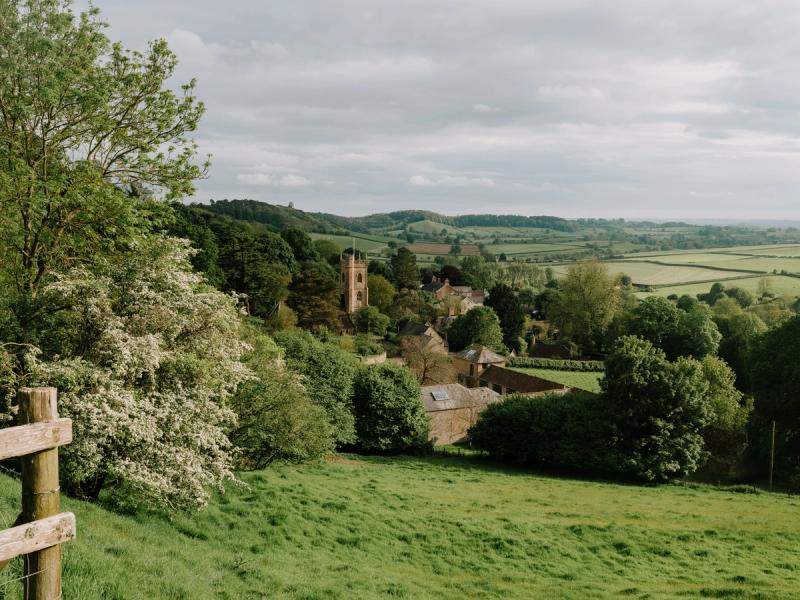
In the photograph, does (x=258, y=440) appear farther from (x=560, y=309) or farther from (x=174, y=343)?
(x=560, y=309)

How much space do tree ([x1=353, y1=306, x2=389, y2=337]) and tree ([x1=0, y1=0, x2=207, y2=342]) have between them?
51.5 meters

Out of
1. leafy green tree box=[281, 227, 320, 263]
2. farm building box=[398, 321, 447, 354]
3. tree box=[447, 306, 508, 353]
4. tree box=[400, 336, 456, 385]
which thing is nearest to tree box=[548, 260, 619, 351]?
tree box=[447, 306, 508, 353]

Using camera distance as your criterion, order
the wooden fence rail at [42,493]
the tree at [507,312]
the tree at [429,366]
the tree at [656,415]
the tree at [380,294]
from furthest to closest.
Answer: the tree at [380,294] → the tree at [507,312] → the tree at [429,366] → the tree at [656,415] → the wooden fence rail at [42,493]

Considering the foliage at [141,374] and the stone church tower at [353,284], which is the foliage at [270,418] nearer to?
the foliage at [141,374]

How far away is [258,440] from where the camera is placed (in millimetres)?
23219

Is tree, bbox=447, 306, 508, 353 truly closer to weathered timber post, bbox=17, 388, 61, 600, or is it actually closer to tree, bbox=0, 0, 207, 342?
tree, bbox=0, 0, 207, 342

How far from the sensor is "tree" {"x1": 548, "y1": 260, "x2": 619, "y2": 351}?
247ft

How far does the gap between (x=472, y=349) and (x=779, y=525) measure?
43.7 m

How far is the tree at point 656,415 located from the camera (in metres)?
34.2

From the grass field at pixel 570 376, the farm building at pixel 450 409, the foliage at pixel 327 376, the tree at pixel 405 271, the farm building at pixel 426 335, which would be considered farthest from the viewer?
the tree at pixel 405 271

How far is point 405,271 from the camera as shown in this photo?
339 ft

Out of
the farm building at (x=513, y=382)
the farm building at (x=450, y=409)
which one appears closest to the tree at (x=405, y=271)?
the farm building at (x=513, y=382)

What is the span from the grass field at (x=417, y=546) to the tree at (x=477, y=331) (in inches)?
1824

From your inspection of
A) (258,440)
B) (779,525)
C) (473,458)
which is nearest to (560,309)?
(473,458)
